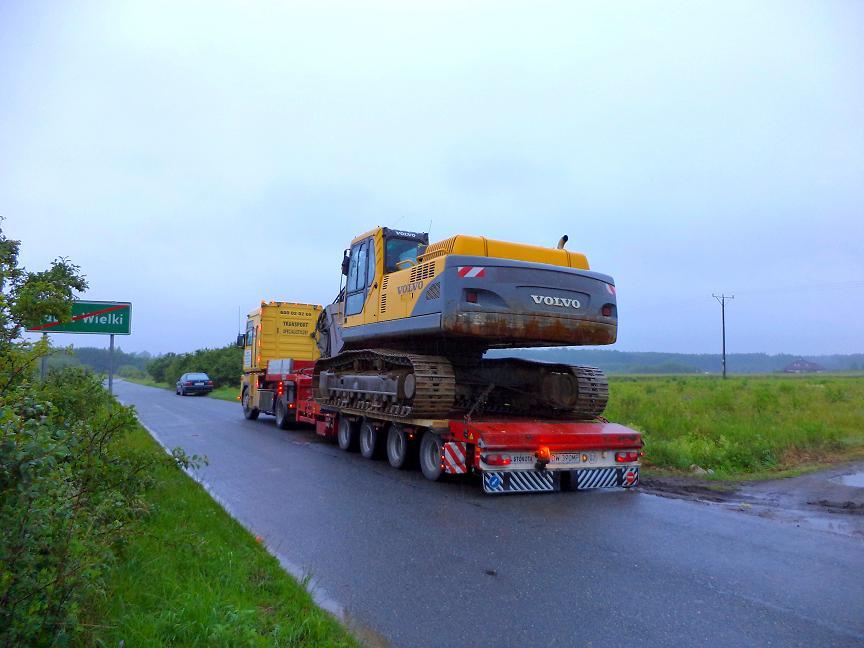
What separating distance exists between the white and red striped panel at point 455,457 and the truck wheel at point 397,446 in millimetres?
1584

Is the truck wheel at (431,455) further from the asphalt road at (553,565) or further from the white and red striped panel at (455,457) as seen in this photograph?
the white and red striped panel at (455,457)

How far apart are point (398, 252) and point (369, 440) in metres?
3.44

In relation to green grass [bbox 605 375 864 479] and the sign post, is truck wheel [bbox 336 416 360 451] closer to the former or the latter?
the sign post

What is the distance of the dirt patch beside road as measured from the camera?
773 cm

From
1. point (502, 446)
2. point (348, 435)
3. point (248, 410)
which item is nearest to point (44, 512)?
point (502, 446)

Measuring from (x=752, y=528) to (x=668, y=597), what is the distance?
2681 mm

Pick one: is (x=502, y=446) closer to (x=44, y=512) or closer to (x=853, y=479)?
(x=853, y=479)

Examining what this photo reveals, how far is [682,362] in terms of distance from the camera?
125125 millimetres

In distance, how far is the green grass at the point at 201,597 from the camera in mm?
3793

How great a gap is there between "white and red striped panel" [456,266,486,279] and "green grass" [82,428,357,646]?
4347 mm

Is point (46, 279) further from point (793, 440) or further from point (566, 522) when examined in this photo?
point (793, 440)

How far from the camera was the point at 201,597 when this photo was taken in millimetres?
4395

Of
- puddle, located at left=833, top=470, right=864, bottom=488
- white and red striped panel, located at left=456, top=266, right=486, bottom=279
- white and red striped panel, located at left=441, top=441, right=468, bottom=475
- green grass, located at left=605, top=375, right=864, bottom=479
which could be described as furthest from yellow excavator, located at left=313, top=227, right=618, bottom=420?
puddle, located at left=833, top=470, right=864, bottom=488

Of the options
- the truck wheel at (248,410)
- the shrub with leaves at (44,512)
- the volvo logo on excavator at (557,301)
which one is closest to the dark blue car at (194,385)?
the truck wheel at (248,410)
